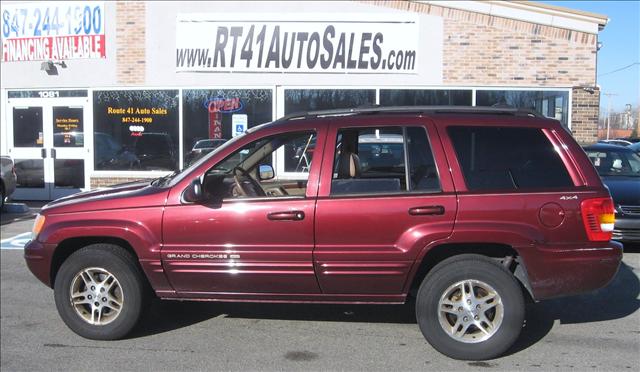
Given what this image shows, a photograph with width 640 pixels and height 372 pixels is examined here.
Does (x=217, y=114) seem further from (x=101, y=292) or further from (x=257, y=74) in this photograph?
(x=101, y=292)

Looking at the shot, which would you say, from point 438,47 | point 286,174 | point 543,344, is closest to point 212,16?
point 438,47

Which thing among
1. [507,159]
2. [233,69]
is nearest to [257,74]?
[233,69]

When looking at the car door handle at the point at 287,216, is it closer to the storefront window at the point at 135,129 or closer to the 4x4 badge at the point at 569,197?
the 4x4 badge at the point at 569,197

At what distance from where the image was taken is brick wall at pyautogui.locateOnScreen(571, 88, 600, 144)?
12.4 m

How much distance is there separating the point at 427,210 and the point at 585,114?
9.41m

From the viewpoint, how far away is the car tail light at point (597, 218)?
441cm

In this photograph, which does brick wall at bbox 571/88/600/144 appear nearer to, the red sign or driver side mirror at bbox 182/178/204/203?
driver side mirror at bbox 182/178/204/203

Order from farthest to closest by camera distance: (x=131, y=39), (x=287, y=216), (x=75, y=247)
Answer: (x=131, y=39) → (x=75, y=247) → (x=287, y=216)

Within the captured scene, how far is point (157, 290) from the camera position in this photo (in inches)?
191

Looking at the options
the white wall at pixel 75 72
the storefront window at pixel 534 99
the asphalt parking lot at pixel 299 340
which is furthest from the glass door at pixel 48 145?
the storefront window at pixel 534 99

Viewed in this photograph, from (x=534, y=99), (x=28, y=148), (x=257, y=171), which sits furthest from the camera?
(x=28, y=148)

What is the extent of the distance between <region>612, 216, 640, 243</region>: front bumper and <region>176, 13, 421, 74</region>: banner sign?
5804 mm

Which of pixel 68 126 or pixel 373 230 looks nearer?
pixel 373 230

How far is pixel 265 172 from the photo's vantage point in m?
5.35
